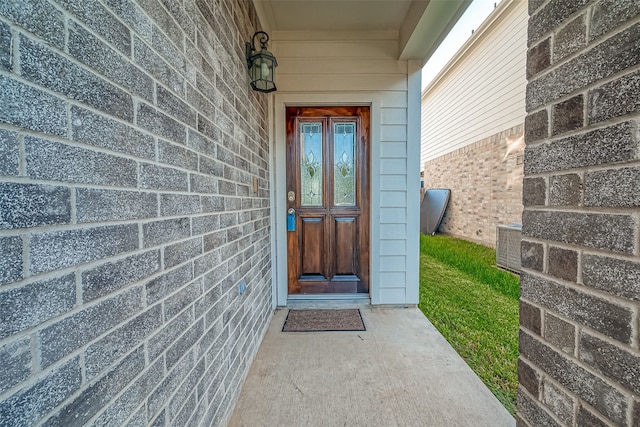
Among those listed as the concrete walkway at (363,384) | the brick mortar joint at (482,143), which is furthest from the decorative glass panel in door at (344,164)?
the brick mortar joint at (482,143)

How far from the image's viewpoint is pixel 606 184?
673 millimetres

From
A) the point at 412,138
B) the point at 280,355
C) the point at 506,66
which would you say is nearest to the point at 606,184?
the point at 280,355

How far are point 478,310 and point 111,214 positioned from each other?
3.05 metres

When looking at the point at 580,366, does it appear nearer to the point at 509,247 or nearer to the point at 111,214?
the point at 111,214

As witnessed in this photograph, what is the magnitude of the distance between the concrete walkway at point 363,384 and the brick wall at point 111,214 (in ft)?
1.29

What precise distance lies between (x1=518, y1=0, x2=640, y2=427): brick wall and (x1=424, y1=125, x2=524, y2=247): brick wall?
4.40m

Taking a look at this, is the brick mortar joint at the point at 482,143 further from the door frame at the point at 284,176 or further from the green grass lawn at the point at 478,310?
the door frame at the point at 284,176

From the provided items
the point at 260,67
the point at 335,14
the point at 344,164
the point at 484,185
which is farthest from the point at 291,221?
the point at 484,185

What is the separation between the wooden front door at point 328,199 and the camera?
2.89 meters

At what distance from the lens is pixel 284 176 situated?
2820 millimetres

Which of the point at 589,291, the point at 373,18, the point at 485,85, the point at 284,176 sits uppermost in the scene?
the point at 485,85

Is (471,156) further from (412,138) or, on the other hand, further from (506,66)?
(412,138)

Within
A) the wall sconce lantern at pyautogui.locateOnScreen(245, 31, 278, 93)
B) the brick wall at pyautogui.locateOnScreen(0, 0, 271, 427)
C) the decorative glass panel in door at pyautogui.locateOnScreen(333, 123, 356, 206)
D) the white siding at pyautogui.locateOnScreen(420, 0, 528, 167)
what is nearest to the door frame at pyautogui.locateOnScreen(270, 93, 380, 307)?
the decorative glass panel in door at pyautogui.locateOnScreen(333, 123, 356, 206)

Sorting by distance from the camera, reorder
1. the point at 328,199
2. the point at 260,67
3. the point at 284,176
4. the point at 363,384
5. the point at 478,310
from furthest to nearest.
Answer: the point at 328,199, the point at 284,176, the point at 478,310, the point at 260,67, the point at 363,384
